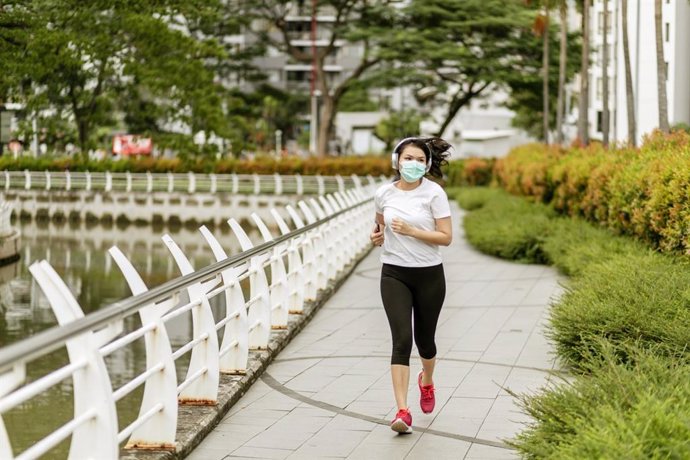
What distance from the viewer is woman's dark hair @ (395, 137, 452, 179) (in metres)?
7.45

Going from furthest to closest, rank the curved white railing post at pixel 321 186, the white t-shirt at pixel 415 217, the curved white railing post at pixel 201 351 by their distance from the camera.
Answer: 1. the curved white railing post at pixel 321 186
2. the curved white railing post at pixel 201 351
3. the white t-shirt at pixel 415 217

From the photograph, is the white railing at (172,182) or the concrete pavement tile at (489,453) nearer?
the concrete pavement tile at (489,453)

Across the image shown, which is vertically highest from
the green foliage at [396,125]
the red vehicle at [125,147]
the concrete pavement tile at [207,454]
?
the green foliage at [396,125]

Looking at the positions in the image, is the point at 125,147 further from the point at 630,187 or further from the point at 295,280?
the point at 295,280

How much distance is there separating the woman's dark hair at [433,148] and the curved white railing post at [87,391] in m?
2.76

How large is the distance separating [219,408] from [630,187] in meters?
9.33

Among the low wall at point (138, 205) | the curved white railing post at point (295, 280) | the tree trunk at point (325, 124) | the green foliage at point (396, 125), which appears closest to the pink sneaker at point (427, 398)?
the curved white railing post at point (295, 280)

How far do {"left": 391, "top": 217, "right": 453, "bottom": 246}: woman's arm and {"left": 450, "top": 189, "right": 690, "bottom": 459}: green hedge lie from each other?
1071 mm

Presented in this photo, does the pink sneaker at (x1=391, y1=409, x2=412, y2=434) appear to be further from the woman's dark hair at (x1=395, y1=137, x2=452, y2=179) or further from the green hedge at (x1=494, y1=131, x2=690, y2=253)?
the green hedge at (x1=494, y1=131, x2=690, y2=253)

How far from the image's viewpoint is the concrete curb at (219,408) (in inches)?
259

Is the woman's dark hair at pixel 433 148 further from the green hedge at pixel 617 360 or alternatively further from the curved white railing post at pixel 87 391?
the curved white railing post at pixel 87 391

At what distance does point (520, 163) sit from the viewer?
106 feet

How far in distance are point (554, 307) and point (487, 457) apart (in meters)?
3.61

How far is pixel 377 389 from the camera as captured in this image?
29.7ft
